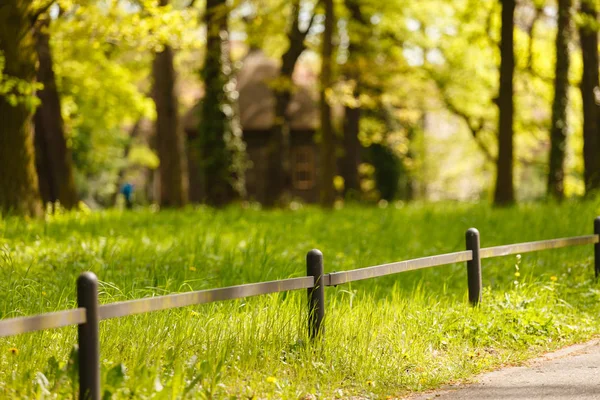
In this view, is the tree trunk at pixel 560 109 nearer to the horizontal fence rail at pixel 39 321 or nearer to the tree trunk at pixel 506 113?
the tree trunk at pixel 506 113

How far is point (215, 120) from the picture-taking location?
2200cm

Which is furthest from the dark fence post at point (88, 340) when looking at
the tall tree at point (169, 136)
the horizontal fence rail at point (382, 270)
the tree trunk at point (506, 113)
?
the tall tree at point (169, 136)

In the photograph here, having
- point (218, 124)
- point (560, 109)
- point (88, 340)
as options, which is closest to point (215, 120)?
point (218, 124)

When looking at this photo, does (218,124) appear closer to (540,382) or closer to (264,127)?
(540,382)

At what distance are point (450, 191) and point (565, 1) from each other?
34.7 meters

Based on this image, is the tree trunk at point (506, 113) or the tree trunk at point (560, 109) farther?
the tree trunk at point (560, 109)

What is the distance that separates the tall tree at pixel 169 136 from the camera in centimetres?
A: 2339

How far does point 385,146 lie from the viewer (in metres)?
39.4

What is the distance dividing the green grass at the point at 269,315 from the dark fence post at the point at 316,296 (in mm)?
132

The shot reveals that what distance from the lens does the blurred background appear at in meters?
16.4

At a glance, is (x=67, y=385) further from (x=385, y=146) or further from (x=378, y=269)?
(x=385, y=146)

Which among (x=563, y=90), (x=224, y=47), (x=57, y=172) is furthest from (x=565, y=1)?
(x=57, y=172)

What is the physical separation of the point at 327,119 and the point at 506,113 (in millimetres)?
4589

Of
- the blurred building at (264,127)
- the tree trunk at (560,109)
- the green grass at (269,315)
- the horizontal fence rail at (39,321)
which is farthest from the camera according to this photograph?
the blurred building at (264,127)
